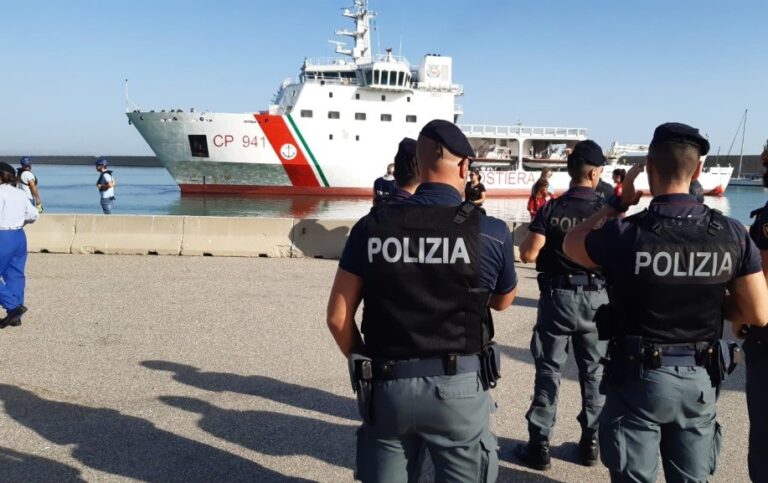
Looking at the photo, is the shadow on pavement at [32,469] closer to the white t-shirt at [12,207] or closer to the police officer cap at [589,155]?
the white t-shirt at [12,207]

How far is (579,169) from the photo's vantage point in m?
3.18

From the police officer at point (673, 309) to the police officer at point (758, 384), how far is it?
0.78 feet

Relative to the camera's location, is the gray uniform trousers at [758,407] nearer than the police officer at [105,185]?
Yes

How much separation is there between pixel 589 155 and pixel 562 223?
405 mm

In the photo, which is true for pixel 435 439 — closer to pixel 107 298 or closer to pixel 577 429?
pixel 577 429

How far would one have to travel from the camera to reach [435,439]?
6.06 feet

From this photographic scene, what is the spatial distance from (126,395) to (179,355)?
871mm

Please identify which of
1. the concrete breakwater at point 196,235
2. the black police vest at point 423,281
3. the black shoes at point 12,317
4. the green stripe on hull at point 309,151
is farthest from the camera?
the green stripe on hull at point 309,151

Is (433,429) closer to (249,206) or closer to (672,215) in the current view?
(672,215)

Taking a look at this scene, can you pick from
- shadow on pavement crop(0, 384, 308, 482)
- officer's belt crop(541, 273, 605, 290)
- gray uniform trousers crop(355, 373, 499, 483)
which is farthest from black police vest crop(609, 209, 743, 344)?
shadow on pavement crop(0, 384, 308, 482)

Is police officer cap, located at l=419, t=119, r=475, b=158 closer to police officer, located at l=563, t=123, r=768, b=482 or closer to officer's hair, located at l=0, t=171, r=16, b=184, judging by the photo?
police officer, located at l=563, t=123, r=768, b=482

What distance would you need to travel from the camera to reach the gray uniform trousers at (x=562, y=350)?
3.11 meters

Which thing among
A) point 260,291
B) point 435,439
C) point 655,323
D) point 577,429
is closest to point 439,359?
point 435,439

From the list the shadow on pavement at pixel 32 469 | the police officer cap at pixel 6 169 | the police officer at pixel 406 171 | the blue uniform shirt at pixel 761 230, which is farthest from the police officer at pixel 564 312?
the police officer cap at pixel 6 169
